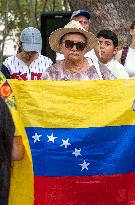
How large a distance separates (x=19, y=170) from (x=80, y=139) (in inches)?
27.1

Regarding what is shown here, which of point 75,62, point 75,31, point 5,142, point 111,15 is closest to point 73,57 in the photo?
point 75,62

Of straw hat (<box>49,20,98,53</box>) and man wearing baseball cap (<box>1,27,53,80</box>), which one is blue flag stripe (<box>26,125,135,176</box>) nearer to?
straw hat (<box>49,20,98,53</box>)

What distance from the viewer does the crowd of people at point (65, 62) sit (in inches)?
110

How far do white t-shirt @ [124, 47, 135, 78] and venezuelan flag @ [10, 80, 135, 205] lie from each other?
1273 mm

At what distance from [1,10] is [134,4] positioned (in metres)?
25.8

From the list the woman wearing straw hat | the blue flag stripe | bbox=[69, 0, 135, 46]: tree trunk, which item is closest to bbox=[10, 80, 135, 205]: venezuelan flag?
the blue flag stripe

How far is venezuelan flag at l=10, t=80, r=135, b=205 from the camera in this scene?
507 centimetres

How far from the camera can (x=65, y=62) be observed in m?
5.54

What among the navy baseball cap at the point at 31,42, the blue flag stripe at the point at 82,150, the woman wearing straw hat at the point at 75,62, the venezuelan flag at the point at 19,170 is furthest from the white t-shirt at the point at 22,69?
the venezuelan flag at the point at 19,170

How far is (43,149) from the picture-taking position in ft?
16.6

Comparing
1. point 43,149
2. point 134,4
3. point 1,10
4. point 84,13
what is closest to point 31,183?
point 43,149

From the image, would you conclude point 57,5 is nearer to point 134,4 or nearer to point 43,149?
point 134,4

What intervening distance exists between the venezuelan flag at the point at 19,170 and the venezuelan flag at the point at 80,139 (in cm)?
33

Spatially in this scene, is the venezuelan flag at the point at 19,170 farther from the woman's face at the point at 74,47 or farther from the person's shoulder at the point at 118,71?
the person's shoulder at the point at 118,71
